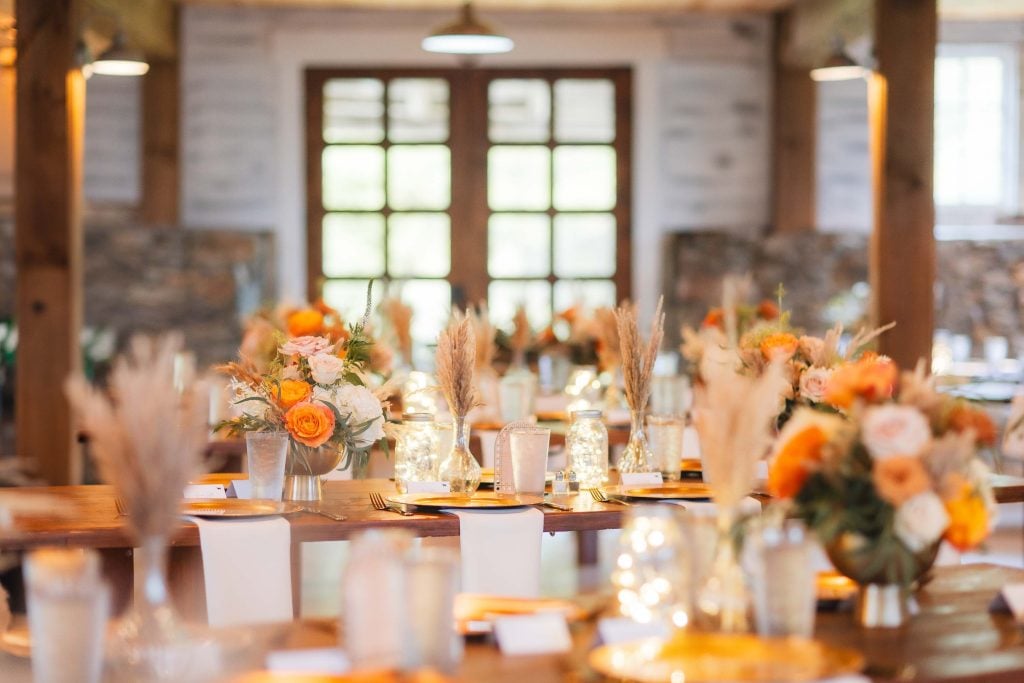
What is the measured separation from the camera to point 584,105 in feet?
29.8

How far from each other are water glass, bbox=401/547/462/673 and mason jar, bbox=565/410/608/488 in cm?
171

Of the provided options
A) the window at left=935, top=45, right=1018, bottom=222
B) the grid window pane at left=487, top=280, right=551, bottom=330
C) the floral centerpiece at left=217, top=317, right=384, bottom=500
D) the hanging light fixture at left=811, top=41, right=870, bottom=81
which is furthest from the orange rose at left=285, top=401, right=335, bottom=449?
the window at left=935, top=45, right=1018, bottom=222

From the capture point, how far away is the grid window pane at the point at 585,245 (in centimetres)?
914

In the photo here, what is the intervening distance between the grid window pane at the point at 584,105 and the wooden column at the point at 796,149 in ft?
3.50

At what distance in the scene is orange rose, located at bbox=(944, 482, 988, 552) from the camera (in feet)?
7.01

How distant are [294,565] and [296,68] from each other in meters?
5.14

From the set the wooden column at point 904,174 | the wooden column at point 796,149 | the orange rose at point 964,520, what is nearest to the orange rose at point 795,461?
the orange rose at point 964,520

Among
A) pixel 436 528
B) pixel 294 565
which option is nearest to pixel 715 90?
pixel 294 565

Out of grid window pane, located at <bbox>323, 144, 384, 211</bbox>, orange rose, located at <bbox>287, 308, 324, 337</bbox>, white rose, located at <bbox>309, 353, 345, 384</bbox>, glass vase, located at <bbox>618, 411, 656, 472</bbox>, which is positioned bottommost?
glass vase, located at <bbox>618, 411, 656, 472</bbox>

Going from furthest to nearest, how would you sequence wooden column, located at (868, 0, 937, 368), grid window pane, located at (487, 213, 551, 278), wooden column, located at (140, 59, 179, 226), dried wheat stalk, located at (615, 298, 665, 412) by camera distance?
grid window pane, located at (487, 213, 551, 278) < wooden column, located at (140, 59, 179, 226) < wooden column, located at (868, 0, 937, 368) < dried wheat stalk, located at (615, 298, 665, 412)

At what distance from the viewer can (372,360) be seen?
5.35 metres

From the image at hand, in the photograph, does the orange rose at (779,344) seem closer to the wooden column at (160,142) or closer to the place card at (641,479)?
the place card at (641,479)

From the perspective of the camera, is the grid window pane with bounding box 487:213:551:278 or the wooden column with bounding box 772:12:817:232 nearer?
the wooden column with bounding box 772:12:817:232

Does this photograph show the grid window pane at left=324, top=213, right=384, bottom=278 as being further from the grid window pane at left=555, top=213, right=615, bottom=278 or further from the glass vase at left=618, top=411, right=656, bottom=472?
the glass vase at left=618, top=411, right=656, bottom=472
